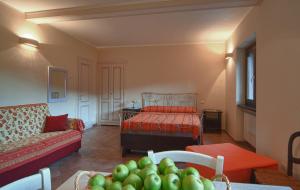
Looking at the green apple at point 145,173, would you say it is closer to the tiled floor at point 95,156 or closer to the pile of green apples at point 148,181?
the pile of green apples at point 148,181

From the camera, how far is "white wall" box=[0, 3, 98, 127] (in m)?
3.24

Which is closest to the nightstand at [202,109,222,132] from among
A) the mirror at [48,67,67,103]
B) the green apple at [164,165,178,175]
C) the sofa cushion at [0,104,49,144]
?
the mirror at [48,67,67,103]

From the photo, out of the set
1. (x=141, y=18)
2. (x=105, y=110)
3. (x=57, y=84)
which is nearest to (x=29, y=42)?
(x=57, y=84)

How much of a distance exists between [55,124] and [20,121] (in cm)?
57

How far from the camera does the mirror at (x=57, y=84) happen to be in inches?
169

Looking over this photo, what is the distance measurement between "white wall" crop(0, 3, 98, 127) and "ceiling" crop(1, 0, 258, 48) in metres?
0.22

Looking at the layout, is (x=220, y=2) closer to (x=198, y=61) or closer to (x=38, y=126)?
(x=198, y=61)

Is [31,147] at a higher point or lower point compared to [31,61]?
lower

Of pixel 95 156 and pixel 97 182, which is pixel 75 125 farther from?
pixel 97 182

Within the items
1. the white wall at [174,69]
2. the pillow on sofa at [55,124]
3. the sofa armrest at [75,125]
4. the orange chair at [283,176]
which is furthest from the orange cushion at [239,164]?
the white wall at [174,69]

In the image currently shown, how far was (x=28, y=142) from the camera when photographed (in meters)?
2.85

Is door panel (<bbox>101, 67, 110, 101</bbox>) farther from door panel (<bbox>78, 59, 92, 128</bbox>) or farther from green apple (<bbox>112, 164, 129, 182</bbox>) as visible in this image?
green apple (<bbox>112, 164, 129, 182</bbox>)

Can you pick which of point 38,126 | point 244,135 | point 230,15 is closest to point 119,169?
point 38,126

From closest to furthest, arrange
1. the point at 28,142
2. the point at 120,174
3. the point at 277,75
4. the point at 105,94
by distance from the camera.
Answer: the point at 120,174, the point at 277,75, the point at 28,142, the point at 105,94
